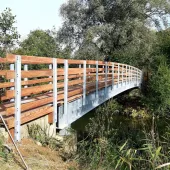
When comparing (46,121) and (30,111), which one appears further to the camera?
(46,121)

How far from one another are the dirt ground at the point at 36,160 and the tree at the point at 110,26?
15949 mm

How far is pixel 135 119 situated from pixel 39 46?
758cm

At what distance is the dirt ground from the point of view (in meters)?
3.35

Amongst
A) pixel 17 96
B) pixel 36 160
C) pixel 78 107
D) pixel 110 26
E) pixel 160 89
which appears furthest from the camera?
pixel 110 26

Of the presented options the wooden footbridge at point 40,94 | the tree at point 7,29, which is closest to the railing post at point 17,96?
the wooden footbridge at point 40,94

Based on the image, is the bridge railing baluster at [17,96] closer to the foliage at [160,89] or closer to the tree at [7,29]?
the tree at [7,29]

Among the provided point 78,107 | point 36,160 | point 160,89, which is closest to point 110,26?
point 160,89

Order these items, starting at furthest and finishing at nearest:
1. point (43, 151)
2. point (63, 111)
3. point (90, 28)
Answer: point (90, 28) < point (63, 111) < point (43, 151)

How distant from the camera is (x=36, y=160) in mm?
3629

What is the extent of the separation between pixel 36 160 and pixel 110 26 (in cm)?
1749

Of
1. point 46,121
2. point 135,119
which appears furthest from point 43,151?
point 135,119

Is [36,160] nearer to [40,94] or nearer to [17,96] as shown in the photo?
[17,96]

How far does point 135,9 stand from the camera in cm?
2044

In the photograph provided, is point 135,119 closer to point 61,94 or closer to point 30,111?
point 61,94
